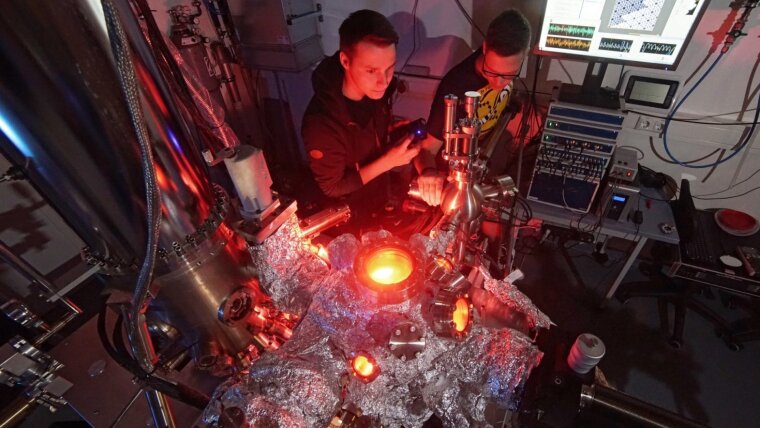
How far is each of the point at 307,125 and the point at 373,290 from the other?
3.74 feet

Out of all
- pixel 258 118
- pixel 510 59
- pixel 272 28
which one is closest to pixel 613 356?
pixel 510 59

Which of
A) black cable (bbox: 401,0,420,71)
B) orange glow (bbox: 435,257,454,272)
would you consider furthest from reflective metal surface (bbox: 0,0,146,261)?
black cable (bbox: 401,0,420,71)

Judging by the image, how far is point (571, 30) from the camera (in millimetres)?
1727

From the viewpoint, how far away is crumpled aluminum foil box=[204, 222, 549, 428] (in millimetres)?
628

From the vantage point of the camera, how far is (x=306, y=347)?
695 mm

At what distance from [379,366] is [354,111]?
1306 mm

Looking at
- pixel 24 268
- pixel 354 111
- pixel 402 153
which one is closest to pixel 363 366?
pixel 24 268

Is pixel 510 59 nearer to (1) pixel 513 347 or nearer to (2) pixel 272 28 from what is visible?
(1) pixel 513 347

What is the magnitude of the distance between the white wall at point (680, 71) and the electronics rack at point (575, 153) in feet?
1.82

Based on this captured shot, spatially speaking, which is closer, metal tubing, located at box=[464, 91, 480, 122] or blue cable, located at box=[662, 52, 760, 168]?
metal tubing, located at box=[464, 91, 480, 122]

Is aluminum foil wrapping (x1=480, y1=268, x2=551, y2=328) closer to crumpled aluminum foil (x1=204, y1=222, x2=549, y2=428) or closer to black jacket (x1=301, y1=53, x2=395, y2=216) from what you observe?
crumpled aluminum foil (x1=204, y1=222, x2=549, y2=428)

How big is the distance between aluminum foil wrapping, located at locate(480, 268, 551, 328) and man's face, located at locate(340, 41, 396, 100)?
3.35ft

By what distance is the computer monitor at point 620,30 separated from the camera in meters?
1.54

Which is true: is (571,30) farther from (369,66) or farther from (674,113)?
(369,66)
